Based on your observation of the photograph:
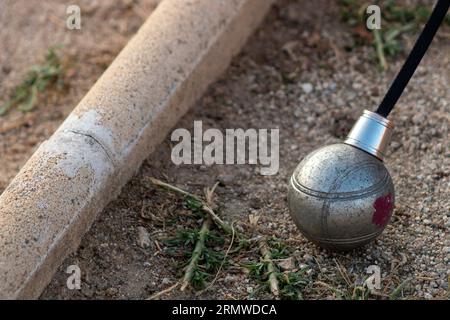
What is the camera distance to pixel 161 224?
3594 mm

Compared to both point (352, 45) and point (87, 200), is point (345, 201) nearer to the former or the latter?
point (87, 200)

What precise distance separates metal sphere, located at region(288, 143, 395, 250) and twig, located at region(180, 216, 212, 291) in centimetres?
43

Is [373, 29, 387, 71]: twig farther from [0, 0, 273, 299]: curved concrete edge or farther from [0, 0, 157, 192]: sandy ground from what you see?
[0, 0, 157, 192]: sandy ground

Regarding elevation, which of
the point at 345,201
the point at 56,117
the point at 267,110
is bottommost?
the point at 56,117

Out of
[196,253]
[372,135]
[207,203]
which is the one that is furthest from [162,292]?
[372,135]

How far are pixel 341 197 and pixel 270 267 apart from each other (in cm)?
45

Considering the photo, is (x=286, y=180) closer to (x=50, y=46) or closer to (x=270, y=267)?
(x=270, y=267)

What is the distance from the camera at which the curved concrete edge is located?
3121 millimetres

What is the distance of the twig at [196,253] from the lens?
3.25m

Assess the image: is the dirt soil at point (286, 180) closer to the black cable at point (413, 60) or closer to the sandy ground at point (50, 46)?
the sandy ground at point (50, 46)

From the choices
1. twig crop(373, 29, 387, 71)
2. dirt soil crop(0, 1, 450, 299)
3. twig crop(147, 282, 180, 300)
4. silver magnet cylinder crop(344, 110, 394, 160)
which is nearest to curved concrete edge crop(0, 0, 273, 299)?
dirt soil crop(0, 1, 450, 299)

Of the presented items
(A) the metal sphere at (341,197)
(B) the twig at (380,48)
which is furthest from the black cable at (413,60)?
(B) the twig at (380,48)
